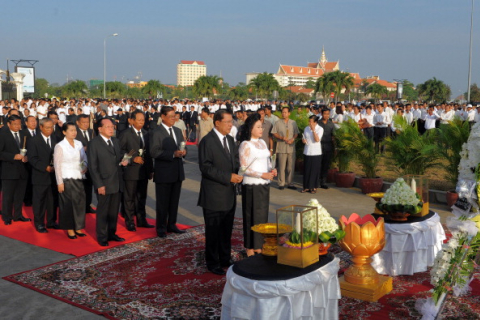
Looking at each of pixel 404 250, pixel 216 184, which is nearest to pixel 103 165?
pixel 216 184

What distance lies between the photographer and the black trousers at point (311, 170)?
1102 centimetres

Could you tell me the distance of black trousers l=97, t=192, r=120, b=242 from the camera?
723 cm

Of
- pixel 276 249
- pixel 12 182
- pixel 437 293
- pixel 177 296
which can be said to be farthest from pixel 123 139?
pixel 437 293

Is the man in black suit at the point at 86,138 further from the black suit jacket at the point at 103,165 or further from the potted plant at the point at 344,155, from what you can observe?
the potted plant at the point at 344,155

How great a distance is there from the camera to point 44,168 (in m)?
7.93

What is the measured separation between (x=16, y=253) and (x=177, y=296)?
2.88m

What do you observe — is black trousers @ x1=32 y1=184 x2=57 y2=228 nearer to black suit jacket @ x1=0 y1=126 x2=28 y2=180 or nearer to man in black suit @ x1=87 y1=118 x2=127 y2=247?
black suit jacket @ x1=0 y1=126 x2=28 y2=180

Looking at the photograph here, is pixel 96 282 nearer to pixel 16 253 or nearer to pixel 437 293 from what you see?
pixel 16 253

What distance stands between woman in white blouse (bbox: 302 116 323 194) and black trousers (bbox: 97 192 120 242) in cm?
485

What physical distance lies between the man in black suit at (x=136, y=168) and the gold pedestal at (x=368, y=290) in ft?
12.9

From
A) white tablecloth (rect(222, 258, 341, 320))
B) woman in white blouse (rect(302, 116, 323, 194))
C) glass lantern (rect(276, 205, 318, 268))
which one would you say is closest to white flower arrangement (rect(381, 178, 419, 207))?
glass lantern (rect(276, 205, 318, 268))

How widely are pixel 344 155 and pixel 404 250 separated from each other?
5.94 meters

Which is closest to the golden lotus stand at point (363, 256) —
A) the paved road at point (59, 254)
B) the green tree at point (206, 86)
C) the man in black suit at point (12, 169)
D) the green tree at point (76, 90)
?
the paved road at point (59, 254)

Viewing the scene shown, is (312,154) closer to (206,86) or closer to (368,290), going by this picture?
(368,290)
